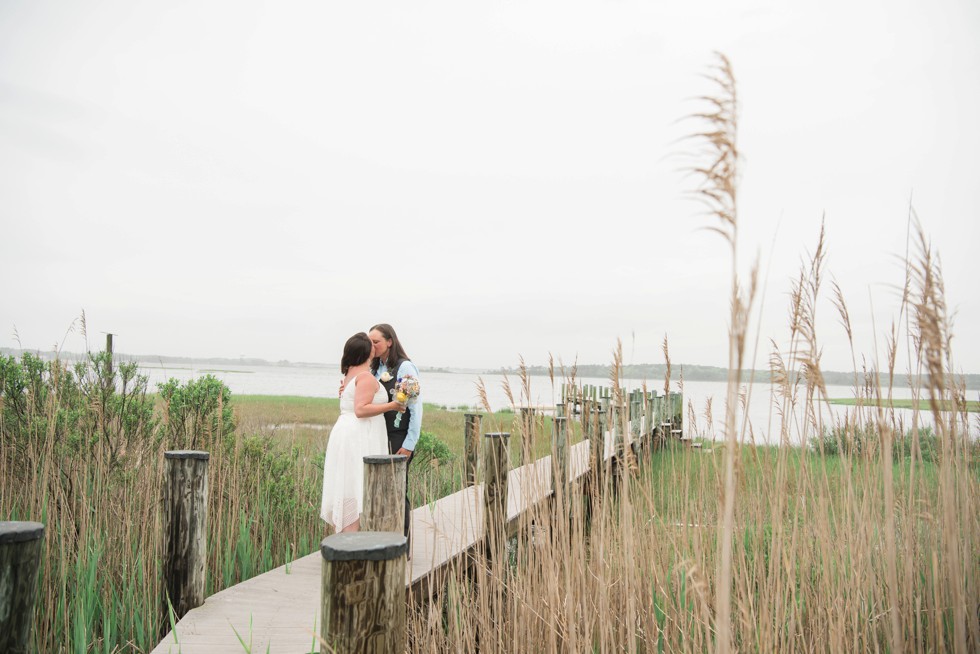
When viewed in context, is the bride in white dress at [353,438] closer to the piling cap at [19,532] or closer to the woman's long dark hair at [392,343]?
the woman's long dark hair at [392,343]

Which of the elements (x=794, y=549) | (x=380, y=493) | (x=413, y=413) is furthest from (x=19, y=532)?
(x=413, y=413)

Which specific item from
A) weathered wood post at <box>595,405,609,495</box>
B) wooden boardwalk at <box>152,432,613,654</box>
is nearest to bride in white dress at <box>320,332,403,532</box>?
wooden boardwalk at <box>152,432,613,654</box>

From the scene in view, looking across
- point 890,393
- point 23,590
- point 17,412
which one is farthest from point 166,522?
point 890,393

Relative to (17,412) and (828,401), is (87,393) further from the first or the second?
(828,401)

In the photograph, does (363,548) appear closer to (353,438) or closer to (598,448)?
(353,438)

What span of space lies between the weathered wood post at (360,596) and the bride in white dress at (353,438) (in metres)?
2.69

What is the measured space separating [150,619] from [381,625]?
223cm

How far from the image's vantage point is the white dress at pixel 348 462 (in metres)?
4.13

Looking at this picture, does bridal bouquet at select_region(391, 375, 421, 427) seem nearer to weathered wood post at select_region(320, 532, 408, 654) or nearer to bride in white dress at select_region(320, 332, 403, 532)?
bride in white dress at select_region(320, 332, 403, 532)

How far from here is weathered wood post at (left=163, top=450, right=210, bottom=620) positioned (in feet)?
9.78

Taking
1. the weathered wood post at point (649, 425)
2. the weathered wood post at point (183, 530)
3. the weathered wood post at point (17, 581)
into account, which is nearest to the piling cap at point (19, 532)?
the weathered wood post at point (17, 581)

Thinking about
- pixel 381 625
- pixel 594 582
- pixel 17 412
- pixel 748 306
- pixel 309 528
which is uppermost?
pixel 748 306

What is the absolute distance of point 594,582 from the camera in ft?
8.84

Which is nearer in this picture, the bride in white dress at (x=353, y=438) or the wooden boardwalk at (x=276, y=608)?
the wooden boardwalk at (x=276, y=608)
